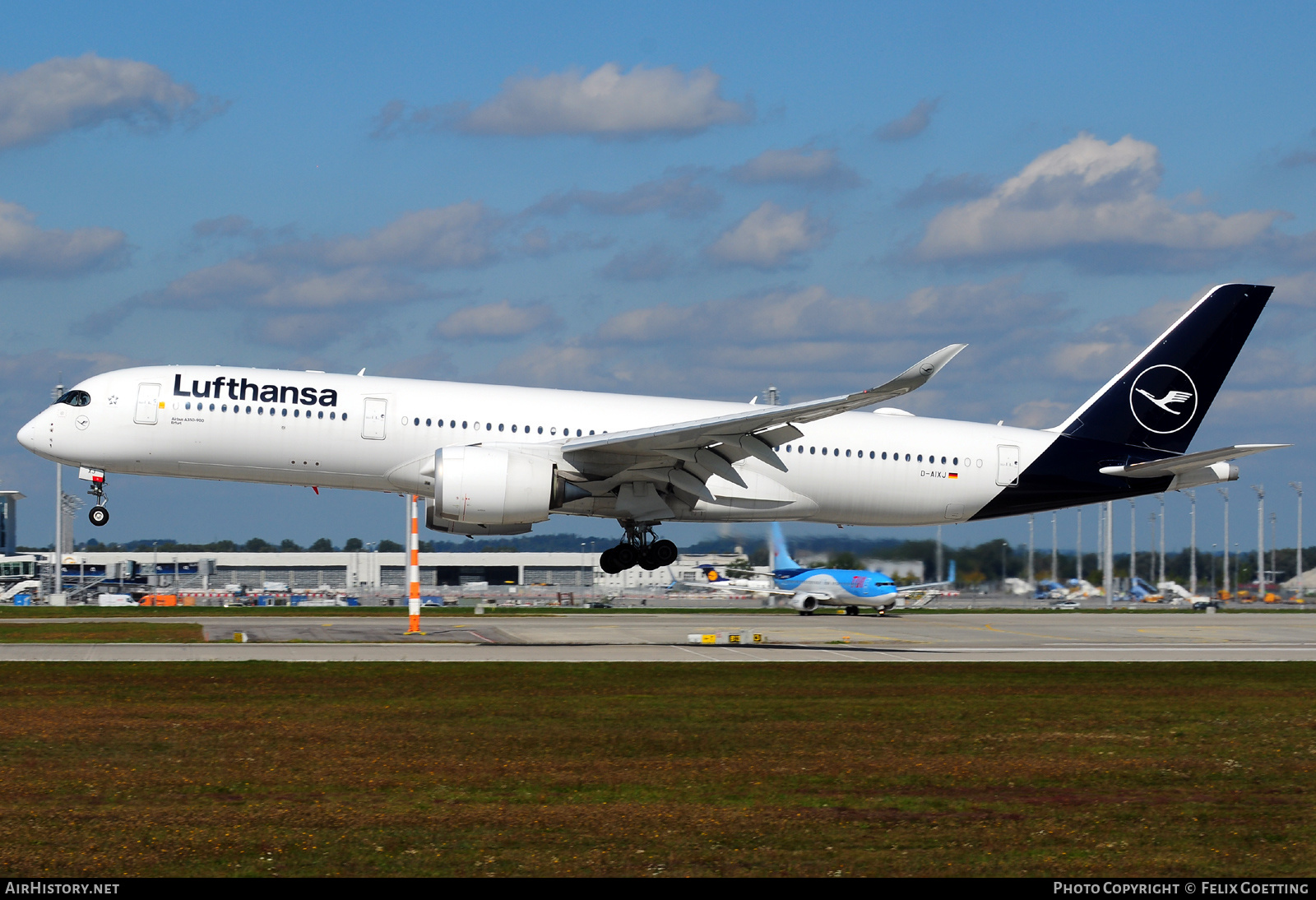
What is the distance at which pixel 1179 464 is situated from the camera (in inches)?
1357

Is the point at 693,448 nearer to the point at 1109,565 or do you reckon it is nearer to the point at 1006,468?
the point at 1006,468

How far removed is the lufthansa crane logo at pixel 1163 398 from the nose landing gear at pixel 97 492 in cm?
2781

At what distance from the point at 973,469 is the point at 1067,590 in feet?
118

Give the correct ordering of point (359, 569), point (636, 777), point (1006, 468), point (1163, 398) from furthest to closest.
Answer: point (359, 569), point (1163, 398), point (1006, 468), point (636, 777)

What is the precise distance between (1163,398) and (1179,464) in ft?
9.31

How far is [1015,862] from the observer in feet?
32.1

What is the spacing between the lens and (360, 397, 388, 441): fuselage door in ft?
103

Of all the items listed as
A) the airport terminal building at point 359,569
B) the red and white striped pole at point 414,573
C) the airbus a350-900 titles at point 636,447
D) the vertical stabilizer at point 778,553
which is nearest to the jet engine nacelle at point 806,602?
the vertical stabilizer at point 778,553

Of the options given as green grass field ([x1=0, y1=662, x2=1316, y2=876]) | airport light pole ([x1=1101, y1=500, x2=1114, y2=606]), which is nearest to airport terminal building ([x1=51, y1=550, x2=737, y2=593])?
airport light pole ([x1=1101, y1=500, x2=1114, y2=606])

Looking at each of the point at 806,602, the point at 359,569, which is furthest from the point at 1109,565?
the point at 359,569

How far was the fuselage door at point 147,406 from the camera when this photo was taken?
31109 millimetres

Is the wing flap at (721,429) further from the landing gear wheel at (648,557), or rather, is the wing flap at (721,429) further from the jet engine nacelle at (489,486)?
the landing gear wheel at (648,557)

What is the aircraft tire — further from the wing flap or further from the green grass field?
the green grass field

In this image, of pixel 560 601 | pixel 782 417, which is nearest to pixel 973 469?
pixel 782 417
